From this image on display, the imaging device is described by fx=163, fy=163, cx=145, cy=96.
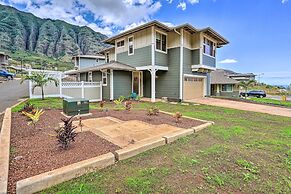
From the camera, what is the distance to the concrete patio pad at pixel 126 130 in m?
4.35

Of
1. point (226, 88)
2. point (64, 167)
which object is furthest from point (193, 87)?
point (226, 88)

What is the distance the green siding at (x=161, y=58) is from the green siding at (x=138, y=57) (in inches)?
25.8

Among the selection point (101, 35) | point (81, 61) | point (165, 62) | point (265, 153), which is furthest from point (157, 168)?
point (101, 35)

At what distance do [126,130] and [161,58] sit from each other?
33.9ft

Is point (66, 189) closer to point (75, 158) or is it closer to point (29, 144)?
point (75, 158)

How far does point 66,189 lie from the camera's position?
2.36m

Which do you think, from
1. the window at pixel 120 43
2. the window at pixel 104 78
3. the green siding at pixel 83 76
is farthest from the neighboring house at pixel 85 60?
the window at pixel 104 78

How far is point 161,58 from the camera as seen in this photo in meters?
14.3

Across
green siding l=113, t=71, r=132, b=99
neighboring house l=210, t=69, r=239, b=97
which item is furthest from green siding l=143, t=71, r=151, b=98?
neighboring house l=210, t=69, r=239, b=97

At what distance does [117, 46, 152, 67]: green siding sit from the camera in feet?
45.4

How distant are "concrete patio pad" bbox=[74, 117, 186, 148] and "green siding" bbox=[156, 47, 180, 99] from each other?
8911 mm

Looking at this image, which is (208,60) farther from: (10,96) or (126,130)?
(10,96)

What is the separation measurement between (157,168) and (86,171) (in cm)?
126

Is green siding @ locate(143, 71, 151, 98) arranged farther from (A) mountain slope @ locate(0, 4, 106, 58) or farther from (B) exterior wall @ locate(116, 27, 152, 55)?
(A) mountain slope @ locate(0, 4, 106, 58)
